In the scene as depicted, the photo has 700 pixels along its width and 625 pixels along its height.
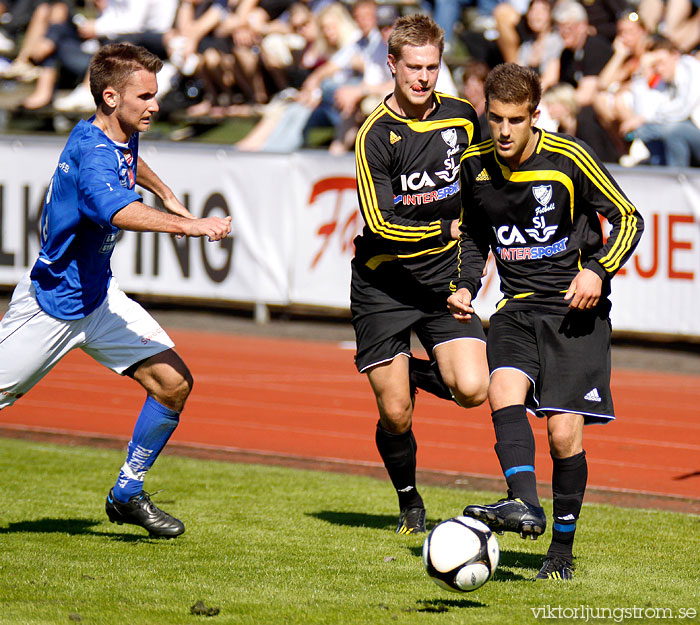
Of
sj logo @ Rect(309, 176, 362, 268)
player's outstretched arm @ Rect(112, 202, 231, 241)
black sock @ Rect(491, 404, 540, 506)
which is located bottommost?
sj logo @ Rect(309, 176, 362, 268)

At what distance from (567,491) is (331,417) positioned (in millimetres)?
4546

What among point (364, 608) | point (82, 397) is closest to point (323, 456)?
point (82, 397)

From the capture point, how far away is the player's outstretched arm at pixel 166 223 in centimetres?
497

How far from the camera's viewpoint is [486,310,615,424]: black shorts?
5.01 metres

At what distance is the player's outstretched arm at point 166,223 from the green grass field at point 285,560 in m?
1.49

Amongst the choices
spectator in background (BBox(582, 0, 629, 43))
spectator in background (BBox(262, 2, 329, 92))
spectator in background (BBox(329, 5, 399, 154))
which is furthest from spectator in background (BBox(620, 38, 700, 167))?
spectator in background (BBox(262, 2, 329, 92))

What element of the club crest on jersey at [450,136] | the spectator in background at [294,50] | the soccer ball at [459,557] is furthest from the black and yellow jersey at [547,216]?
the spectator in background at [294,50]

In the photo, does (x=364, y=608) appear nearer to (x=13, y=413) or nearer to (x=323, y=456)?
(x=323, y=456)

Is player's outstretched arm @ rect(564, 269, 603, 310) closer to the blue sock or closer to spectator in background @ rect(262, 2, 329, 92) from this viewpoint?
the blue sock

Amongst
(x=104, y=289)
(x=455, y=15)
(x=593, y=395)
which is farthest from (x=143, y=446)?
(x=455, y=15)

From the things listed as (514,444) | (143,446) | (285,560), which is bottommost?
(285,560)

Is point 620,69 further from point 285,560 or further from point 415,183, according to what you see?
point 285,560

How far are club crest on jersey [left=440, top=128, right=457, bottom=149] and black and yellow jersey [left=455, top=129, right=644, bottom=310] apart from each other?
0.62 metres

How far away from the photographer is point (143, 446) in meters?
5.92
